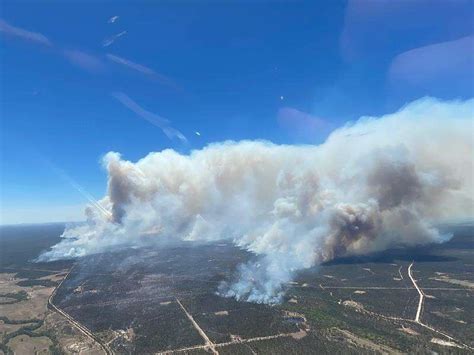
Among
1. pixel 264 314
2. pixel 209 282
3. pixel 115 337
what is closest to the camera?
pixel 115 337

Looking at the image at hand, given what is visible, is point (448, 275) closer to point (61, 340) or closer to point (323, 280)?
point (323, 280)

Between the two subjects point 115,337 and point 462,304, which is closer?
point 115,337

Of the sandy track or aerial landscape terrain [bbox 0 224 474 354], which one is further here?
the sandy track

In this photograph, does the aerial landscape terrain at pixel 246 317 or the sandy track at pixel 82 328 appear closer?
the aerial landscape terrain at pixel 246 317

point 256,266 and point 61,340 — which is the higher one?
point 256,266

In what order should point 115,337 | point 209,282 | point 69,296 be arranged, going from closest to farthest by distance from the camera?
1. point 115,337
2. point 69,296
3. point 209,282

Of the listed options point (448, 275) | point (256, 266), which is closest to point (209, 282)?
point (256, 266)

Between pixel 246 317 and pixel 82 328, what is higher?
pixel 246 317

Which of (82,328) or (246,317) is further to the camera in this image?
(246,317)
